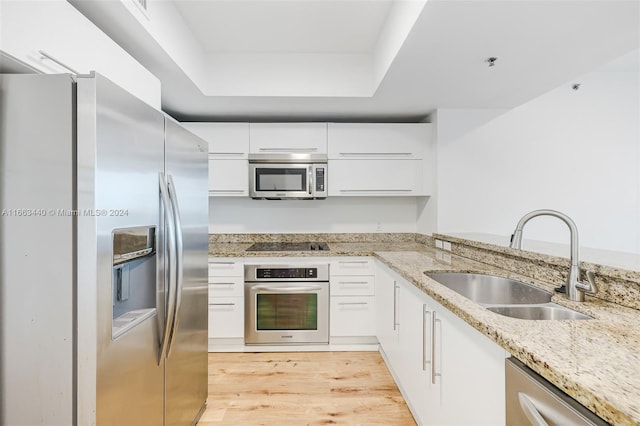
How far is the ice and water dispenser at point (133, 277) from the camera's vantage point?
3.63 ft

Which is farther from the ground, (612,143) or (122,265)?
(612,143)

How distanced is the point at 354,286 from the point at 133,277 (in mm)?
1973

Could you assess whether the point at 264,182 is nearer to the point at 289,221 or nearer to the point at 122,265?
the point at 289,221

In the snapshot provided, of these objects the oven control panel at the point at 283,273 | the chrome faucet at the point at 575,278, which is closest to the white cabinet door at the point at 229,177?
the oven control panel at the point at 283,273

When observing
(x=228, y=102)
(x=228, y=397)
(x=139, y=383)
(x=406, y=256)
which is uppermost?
(x=228, y=102)

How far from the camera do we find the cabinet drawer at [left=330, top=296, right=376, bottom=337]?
2842 mm

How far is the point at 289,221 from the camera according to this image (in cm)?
348

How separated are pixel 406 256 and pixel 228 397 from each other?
1.57m

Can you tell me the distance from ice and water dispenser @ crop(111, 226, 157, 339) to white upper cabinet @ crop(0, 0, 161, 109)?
2.12ft

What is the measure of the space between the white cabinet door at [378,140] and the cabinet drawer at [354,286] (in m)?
1.15

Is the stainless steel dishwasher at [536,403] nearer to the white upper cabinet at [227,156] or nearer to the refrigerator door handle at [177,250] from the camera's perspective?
the refrigerator door handle at [177,250]

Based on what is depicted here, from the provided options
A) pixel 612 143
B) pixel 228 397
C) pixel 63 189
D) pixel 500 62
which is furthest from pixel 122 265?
pixel 612 143

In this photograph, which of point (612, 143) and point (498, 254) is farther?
point (612, 143)

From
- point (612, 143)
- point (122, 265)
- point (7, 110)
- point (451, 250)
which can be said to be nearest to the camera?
point (7, 110)
